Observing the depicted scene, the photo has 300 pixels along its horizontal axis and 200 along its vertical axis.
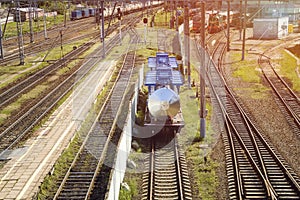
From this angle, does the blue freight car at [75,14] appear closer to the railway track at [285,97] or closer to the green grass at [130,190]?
the railway track at [285,97]

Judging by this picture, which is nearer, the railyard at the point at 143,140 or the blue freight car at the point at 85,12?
the railyard at the point at 143,140

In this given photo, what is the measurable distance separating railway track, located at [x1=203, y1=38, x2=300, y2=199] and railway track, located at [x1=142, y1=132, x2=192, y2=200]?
1.35 m

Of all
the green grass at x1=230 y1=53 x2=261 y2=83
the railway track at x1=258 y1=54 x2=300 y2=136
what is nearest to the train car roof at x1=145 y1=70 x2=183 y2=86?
the railway track at x1=258 y1=54 x2=300 y2=136

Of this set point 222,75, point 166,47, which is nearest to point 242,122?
point 222,75

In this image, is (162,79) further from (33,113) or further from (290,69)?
(290,69)

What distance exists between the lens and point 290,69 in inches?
1198

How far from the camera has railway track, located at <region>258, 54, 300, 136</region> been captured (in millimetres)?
18625

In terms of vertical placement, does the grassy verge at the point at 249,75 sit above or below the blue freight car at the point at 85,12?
below

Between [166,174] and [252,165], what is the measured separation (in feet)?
8.97

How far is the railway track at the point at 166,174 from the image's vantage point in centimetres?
1195

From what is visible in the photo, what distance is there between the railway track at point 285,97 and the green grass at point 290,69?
584mm

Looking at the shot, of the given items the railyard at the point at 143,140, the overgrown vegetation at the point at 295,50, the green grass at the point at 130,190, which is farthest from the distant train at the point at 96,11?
the green grass at the point at 130,190

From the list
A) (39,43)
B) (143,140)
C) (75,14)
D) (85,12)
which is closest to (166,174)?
(143,140)

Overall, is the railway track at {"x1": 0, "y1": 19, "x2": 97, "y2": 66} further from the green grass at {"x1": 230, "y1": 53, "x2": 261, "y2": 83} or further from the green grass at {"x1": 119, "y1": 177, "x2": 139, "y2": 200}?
the green grass at {"x1": 119, "y1": 177, "x2": 139, "y2": 200}
